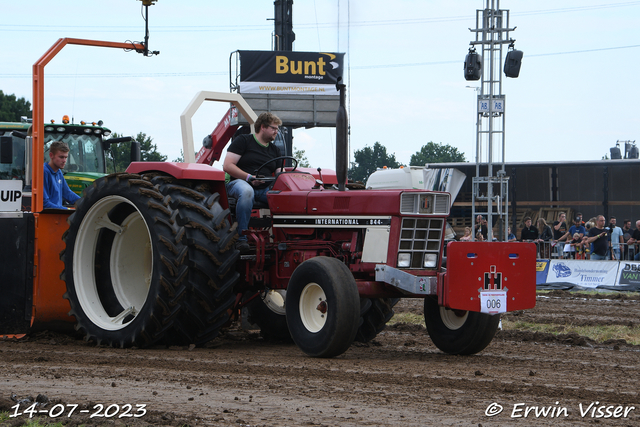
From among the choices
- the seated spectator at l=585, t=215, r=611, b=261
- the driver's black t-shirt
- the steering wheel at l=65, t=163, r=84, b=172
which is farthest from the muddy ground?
the seated spectator at l=585, t=215, r=611, b=261

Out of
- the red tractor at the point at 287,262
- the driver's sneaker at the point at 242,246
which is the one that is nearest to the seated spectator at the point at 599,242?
the red tractor at the point at 287,262

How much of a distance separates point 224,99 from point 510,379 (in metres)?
4.36

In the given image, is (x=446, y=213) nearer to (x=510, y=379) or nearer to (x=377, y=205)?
(x=377, y=205)

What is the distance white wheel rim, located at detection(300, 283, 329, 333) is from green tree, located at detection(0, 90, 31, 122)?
59.5 m

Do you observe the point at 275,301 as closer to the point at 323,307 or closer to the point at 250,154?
the point at 250,154

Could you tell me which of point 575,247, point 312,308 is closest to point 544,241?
point 575,247

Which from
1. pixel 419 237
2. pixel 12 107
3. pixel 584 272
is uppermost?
pixel 12 107

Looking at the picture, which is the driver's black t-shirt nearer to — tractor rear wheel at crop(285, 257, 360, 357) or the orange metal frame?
tractor rear wheel at crop(285, 257, 360, 357)

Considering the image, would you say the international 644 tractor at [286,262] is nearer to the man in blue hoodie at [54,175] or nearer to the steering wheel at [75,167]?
the man in blue hoodie at [54,175]

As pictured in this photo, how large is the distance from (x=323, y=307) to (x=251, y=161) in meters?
1.88

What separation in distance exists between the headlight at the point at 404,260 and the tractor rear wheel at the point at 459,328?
0.37 metres

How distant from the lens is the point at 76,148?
1284 centimetres

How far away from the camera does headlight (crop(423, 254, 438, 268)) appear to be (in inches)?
273

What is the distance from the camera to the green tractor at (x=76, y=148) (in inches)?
494
